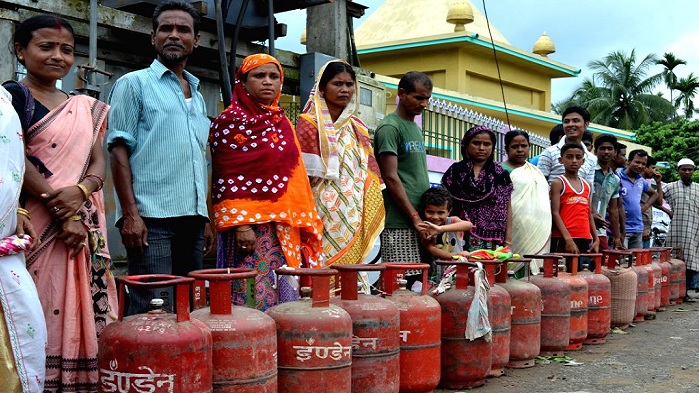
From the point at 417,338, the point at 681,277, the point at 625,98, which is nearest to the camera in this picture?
the point at 417,338

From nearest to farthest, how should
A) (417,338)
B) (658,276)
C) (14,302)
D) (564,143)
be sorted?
(14,302) → (417,338) → (564,143) → (658,276)

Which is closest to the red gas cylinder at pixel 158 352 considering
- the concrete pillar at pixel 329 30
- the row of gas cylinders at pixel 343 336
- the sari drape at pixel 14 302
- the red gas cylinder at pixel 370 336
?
the row of gas cylinders at pixel 343 336

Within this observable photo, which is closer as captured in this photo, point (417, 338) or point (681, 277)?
point (417, 338)

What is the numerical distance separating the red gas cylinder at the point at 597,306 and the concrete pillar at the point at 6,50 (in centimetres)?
457

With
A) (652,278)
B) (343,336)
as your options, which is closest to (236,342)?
(343,336)

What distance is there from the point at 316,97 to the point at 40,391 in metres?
2.68

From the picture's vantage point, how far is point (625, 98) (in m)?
38.1

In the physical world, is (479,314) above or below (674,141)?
below

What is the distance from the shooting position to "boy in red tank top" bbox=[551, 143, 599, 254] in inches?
293

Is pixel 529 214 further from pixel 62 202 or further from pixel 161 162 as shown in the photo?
pixel 62 202

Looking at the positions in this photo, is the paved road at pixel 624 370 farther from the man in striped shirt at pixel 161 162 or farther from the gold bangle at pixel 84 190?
the gold bangle at pixel 84 190

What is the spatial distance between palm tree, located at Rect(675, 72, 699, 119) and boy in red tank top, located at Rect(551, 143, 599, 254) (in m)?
36.2

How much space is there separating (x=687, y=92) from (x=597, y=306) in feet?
123

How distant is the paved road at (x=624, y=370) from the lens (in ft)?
17.0
